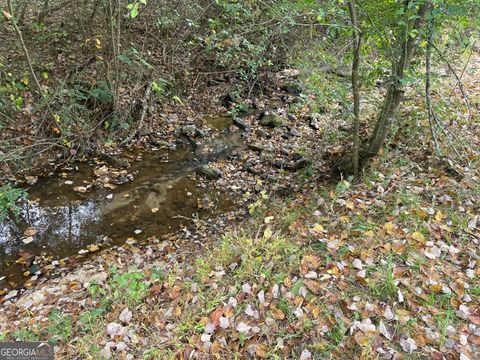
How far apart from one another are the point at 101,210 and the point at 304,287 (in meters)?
4.16

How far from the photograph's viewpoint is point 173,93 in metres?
9.70

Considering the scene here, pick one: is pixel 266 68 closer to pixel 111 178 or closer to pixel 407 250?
pixel 111 178

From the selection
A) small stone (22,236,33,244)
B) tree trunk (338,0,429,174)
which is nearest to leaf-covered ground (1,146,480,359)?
tree trunk (338,0,429,174)

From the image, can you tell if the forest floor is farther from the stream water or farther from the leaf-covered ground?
the stream water

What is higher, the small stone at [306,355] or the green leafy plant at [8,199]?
the small stone at [306,355]

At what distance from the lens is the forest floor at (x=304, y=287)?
2998 mm

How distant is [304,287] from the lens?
136 inches

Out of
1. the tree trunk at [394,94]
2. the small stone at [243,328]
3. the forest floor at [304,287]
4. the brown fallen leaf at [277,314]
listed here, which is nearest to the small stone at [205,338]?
the forest floor at [304,287]

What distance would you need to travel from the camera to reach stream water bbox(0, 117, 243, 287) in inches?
209

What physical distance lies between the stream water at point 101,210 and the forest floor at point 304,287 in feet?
1.60

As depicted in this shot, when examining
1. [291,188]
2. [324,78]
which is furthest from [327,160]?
[324,78]

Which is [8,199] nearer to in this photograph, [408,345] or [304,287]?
[304,287]

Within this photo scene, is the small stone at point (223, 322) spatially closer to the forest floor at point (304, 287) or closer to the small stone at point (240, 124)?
the forest floor at point (304, 287)

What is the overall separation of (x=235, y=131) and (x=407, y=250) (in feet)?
19.9
